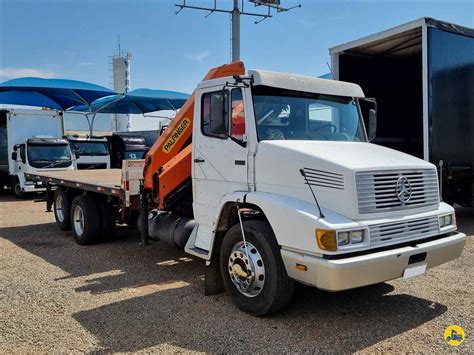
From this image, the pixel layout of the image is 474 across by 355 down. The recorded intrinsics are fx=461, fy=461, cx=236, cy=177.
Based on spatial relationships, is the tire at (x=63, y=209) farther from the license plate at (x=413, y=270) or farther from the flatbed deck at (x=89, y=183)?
the license plate at (x=413, y=270)

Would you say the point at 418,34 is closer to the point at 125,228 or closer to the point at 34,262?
the point at 125,228

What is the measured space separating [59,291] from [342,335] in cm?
341

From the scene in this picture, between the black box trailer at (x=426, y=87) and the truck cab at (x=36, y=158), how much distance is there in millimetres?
10667

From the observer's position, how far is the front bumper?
3.85 metres

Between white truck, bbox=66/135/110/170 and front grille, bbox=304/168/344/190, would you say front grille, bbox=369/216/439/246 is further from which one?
white truck, bbox=66/135/110/170

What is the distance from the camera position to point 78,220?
28.2ft

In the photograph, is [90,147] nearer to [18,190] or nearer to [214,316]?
[18,190]

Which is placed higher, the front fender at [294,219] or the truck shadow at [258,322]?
the front fender at [294,219]

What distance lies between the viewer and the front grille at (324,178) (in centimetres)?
415

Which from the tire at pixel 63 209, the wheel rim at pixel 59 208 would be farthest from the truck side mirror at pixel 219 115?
the wheel rim at pixel 59 208

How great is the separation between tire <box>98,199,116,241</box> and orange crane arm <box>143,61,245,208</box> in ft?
6.24

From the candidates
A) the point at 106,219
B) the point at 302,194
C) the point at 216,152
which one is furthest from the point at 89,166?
the point at 302,194

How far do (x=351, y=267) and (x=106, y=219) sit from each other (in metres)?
5.48

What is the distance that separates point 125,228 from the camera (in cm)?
979
